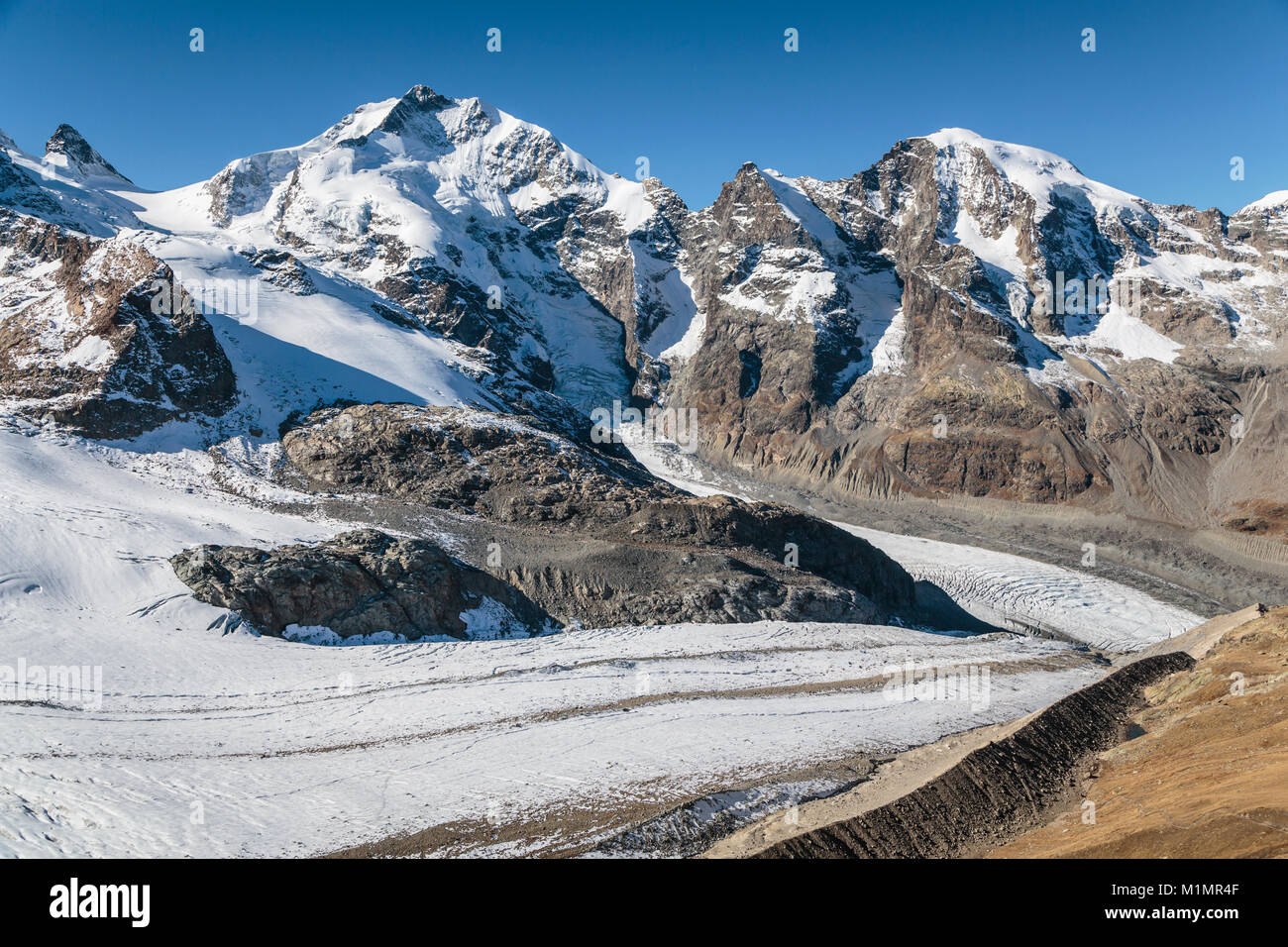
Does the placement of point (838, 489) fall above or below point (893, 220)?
below

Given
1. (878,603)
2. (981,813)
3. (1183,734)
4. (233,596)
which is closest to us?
(981,813)

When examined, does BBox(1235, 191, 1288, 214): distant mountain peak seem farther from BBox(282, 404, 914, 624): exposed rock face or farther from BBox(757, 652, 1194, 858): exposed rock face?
BBox(757, 652, 1194, 858): exposed rock face

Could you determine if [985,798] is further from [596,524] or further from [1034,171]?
[1034,171]

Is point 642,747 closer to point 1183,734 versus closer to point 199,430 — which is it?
point 1183,734

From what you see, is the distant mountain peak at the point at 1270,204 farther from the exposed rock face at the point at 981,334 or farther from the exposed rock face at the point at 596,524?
the exposed rock face at the point at 596,524

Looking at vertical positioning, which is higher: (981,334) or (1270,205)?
(1270,205)

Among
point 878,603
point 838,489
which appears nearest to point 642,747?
point 878,603

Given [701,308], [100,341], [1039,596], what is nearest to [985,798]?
[1039,596]
